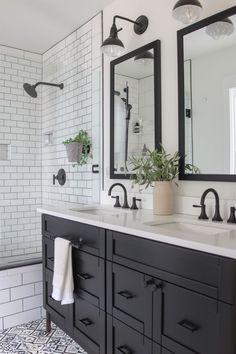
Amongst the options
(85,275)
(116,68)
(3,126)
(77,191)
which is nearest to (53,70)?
(3,126)

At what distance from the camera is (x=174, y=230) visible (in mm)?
1650

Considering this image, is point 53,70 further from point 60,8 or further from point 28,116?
point 60,8

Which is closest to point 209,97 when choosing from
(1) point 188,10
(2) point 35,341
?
(1) point 188,10

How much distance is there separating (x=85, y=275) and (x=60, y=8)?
2186 millimetres

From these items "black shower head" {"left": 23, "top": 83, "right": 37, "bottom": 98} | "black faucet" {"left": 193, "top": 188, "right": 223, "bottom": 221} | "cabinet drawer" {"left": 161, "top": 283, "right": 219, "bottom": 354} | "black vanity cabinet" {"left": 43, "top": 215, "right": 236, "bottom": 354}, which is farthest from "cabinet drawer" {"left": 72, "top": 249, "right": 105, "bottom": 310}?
"black shower head" {"left": 23, "top": 83, "right": 37, "bottom": 98}

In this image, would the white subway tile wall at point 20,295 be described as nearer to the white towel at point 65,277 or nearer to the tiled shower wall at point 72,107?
the white towel at point 65,277

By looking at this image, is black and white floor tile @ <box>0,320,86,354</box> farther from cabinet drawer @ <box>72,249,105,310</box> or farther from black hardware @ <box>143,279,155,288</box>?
black hardware @ <box>143,279,155,288</box>

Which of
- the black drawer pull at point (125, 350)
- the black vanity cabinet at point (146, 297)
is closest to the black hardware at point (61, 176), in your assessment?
the black vanity cabinet at point (146, 297)

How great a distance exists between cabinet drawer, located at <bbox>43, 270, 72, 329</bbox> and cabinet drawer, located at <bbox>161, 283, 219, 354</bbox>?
0.93 metres

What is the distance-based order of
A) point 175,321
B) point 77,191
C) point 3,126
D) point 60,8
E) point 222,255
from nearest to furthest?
point 222,255
point 175,321
point 60,8
point 77,191
point 3,126

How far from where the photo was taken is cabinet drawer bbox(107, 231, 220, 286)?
1.15 meters

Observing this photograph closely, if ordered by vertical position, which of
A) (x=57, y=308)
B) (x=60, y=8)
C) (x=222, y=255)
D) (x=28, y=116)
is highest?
(x=60, y=8)

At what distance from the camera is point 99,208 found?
2.43 metres

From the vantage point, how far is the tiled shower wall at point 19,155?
342 cm
